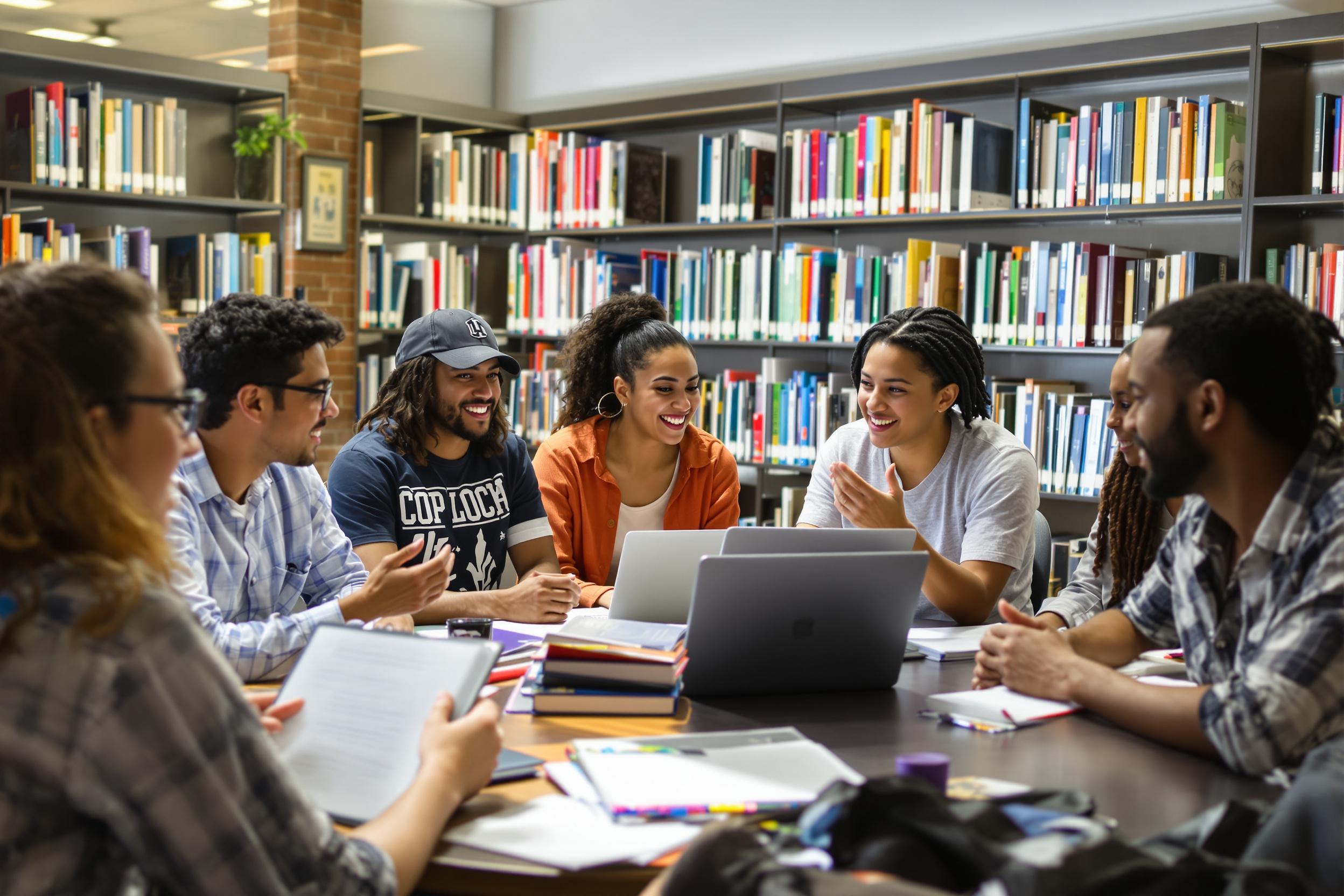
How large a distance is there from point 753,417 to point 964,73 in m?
1.40

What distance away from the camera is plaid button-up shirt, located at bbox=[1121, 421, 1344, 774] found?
1.39 meters

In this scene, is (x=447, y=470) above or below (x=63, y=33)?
below

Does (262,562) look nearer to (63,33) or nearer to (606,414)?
(606,414)

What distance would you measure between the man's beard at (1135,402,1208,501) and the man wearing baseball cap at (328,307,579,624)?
1390mm

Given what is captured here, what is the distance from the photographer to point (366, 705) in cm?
135

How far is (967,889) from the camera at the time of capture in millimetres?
1057

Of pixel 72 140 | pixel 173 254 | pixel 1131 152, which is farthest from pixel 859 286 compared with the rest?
pixel 72 140

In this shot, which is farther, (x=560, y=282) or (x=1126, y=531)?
(x=560, y=282)

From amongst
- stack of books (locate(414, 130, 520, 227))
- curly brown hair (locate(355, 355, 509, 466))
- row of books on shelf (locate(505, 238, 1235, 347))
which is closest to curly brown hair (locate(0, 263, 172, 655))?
curly brown hair (locate(355, 355, 509, 466))

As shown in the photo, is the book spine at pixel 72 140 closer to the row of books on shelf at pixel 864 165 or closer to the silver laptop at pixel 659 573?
the row of books on shelf at pixel 864 165

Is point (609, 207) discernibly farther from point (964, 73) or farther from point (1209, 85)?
point (1209, 85)

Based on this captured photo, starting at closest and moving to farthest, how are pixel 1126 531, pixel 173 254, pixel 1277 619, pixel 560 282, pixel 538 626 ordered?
pixel 1277 619
pixel 538 626
pixel 1126 531
pixel 173 254
pixel 560 282

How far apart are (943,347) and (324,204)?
10.0 ft

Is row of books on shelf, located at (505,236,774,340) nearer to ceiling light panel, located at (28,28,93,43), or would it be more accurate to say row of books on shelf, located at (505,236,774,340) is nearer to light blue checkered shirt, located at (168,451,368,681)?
ceiling light panel, located at (28,28,93,43)
